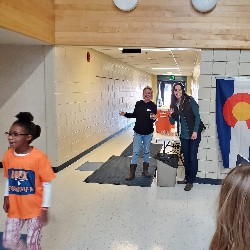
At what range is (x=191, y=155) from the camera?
15.4 feet

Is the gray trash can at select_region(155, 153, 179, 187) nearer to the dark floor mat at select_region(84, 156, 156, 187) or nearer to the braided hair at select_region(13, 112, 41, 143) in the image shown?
the dark floor mat at select_region(84, 156, 156, 187)

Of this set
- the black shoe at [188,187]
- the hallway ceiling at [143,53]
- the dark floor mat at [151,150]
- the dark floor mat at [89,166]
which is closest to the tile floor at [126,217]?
the black shoe at [188,187]

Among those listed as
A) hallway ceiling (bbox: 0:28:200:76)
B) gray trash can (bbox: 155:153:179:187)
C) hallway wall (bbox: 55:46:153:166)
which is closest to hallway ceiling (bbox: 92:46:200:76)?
hallway ceiling (bbox: 0:28:200:76)

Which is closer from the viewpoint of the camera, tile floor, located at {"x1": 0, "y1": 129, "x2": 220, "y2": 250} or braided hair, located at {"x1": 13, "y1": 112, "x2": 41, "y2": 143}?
braided hair, located at {"x1": 13, "y1": 112, "x2": 41, "y2": 143}

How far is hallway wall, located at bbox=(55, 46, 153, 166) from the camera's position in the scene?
5.59 meters

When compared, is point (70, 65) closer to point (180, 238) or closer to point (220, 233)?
point (180, 238)

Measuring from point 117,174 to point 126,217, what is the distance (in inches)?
72.4

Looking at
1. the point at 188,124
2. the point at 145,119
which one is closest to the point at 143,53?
the point at 145,119

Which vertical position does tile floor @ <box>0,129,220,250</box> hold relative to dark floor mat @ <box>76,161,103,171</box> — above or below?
below

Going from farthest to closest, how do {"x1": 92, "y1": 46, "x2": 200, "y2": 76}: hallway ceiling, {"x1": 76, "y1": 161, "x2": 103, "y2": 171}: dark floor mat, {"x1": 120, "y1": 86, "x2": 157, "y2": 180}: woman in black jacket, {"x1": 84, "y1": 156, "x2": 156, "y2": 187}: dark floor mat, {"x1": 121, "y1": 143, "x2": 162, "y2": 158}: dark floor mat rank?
{"x1": 121, "y1": 143, "x2": 162, "y2": 158}: dark floor mat < {"x1": 92, "y1": 46, "x2": 200, "y2": 76}: hallway ceiling < {"x1": 76, "y1": 161, "x2": 103, "y2": 171}: dark floor mat < {"x1": 84, "y1": 156, "x2": 156, "y2": 187}: dark floor mat < {"x1": 120, "y1": 86, "x2": 157, "y2": 180}: woman in black jacket

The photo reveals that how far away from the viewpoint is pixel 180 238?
3125mm

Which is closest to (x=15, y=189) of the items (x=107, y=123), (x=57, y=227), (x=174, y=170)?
(x=57, y=227)

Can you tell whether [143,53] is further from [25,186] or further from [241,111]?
[25,186]

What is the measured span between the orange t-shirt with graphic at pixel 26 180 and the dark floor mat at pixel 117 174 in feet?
9.15
